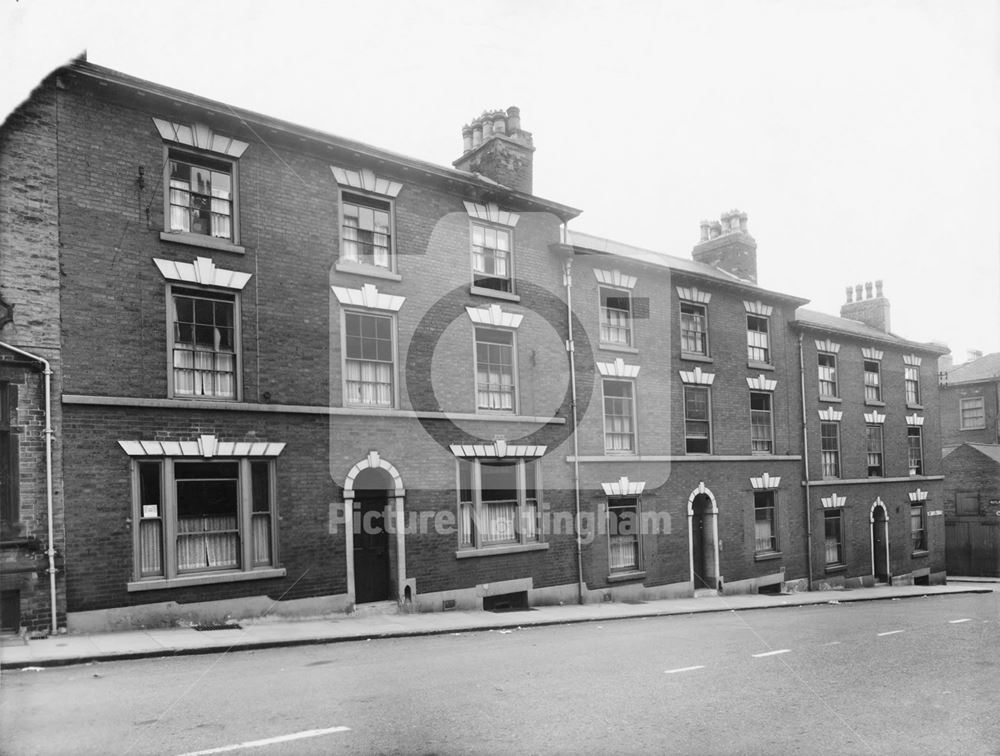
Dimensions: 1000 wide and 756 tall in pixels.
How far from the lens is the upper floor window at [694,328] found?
76.3 ft

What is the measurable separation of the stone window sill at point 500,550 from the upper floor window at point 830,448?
13.6 metres

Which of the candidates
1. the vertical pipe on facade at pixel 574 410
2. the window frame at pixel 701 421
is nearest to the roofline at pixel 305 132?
the vertical pipe on facade at pixel 574 410

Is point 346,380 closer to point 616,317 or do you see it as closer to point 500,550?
point 500,550

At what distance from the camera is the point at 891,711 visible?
827 centimetres

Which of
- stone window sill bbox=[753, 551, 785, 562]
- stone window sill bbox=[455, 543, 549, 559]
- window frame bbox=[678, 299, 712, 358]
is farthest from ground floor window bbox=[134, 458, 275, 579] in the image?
stone window sill bbox=[753, 551, 785, 562]

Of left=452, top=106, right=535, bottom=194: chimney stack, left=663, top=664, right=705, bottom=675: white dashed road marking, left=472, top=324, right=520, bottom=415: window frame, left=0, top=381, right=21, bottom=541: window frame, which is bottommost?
left=663, top=664, right=705, bottom=675: white dashed road marking

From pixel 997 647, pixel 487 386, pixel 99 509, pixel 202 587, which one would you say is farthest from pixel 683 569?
pixel 99 509

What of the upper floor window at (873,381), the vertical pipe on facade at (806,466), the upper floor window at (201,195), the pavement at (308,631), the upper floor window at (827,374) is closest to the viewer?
the pavement at (308,631)

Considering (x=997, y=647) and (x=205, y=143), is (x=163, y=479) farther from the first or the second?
(x=997, y=647)

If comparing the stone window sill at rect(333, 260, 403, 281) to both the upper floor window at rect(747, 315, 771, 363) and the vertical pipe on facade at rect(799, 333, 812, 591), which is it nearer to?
the upper floor window at rect(747, 315, 771, 363)

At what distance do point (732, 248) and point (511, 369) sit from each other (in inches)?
552

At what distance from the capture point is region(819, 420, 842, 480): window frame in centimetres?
2718

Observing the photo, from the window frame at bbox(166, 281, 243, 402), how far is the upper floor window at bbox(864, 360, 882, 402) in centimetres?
2431

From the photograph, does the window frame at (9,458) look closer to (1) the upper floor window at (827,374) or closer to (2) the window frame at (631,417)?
(2) the window frame at (631,417)
